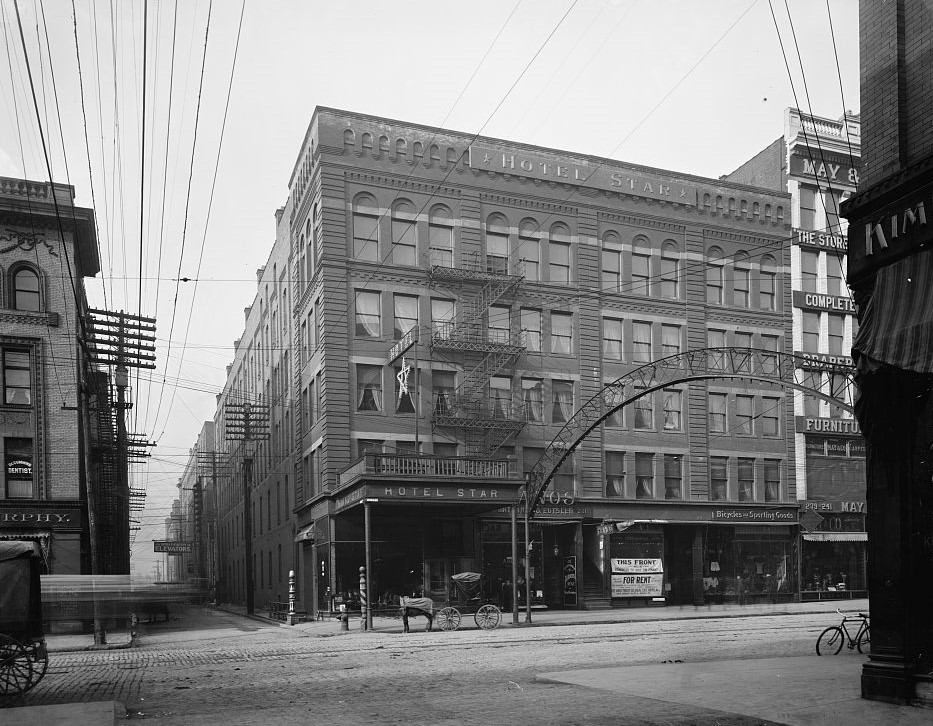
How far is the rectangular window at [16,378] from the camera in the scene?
3512cm

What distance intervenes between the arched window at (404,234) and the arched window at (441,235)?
2.45ft

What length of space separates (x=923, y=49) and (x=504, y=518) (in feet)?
91.5

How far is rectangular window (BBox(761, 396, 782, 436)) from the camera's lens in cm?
4509

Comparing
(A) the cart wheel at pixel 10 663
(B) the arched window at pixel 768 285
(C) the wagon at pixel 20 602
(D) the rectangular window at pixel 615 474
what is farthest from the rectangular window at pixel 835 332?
(A) the cart wheel at pixel 10 663

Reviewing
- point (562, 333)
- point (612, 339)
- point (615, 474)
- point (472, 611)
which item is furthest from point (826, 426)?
point (472, 611)

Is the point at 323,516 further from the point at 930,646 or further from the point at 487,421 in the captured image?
the point at 930,646

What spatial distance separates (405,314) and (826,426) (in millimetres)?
22125

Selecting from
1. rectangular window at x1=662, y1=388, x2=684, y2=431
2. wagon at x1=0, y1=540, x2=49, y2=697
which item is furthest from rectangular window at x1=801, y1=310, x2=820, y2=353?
wagon at x1=0, y1=540, x2=49, y2=697

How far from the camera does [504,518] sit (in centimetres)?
3803

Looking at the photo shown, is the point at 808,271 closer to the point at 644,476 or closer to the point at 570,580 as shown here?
the point at 644,476

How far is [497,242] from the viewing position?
40.6m

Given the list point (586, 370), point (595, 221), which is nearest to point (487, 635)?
point (586, 370)

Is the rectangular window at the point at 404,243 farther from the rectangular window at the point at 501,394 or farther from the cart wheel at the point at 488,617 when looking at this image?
the cart wheel at the point at 488,617

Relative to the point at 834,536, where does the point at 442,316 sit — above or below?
above
